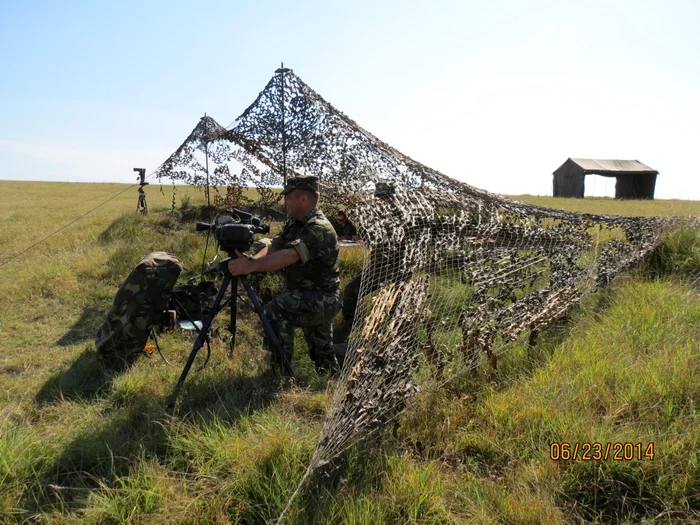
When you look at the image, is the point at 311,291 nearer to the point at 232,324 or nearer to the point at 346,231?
the point at 232,324

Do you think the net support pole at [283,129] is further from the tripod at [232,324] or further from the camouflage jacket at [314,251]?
the tripod at [232,324]

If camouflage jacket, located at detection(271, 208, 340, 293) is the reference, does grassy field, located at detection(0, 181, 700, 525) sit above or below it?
below

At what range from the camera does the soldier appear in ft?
12.0

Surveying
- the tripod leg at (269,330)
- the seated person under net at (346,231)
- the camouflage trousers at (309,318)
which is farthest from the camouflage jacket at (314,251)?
the seated person under net at (346,231)

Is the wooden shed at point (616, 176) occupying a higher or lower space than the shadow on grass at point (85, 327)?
higher

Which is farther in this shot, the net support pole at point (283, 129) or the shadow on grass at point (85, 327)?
the net support pole at point (283, 129)

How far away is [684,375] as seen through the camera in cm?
294

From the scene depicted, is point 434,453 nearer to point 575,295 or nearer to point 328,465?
point 328,465

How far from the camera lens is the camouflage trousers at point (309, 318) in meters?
3.72

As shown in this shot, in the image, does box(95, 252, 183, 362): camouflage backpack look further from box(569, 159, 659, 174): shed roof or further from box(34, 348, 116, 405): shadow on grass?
box(569, 159, 659, 174): shed roof

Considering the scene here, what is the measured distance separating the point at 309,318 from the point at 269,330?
1.63ft

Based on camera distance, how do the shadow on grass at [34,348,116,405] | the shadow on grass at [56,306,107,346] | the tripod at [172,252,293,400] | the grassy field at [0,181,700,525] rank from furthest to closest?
the shadow on grass at [56,306,107,346] → the shadow on grass at [34,348,116,405] → the tripod at [172,252,293,400] → the grassy field at [0,181,700,525]
